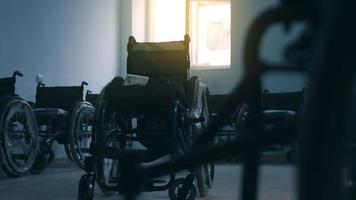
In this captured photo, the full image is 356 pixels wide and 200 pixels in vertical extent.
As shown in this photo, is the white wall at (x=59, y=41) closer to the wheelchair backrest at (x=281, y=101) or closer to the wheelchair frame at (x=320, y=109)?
the wheelchair backrest at (x=281, y=101)

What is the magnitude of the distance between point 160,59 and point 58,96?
83.7 inches

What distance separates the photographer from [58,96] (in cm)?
544

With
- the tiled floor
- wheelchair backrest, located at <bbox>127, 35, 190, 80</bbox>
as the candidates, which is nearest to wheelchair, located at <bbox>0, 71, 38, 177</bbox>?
the tiled floor

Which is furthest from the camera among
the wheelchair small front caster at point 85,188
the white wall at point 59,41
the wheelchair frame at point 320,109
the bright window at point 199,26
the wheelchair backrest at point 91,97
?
the bright window at point 199,26

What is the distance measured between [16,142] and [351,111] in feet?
13.9

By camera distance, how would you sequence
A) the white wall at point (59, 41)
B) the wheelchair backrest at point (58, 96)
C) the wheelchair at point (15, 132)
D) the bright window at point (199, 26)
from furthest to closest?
the bright window at point (199, 26)
the white wall at point (59, 41)
the wheelchair backrest at point (58, 96)
the wheelchair at point (15, 132)

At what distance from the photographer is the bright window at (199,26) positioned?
23.9 ft

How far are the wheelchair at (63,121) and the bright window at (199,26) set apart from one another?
2253 mm

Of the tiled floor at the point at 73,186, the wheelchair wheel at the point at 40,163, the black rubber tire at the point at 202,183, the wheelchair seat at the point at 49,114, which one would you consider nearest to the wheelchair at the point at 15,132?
the tiled floor at the point at 73,186

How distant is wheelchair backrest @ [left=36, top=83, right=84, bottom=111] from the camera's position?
5.40 m

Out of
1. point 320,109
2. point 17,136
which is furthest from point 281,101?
point 320,109

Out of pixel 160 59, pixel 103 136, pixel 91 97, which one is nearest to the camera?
pixel 103 136

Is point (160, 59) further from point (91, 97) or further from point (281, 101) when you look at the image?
point (281, 101)

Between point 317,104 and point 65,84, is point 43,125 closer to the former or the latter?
point 65,84
